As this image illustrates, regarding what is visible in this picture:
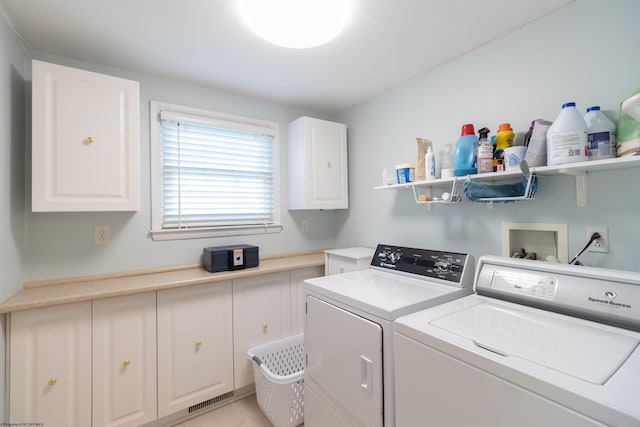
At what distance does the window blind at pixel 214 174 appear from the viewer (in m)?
2.20

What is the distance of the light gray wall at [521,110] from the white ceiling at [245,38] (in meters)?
0.11

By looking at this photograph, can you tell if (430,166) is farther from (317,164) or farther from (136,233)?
(136,233)

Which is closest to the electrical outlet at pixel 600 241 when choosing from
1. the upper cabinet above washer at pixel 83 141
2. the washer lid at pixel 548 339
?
the washer lid at pixel 548 339

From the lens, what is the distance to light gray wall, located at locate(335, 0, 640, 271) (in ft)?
4.17

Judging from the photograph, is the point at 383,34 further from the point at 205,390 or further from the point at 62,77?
the point at 205,390

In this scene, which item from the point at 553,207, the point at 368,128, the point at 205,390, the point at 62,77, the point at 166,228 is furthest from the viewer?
the point at 368,128

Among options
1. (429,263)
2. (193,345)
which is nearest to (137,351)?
(193,345)

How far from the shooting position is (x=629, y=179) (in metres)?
1.25

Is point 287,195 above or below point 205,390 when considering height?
above

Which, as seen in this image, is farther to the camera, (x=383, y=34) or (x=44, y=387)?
(x=383, y=34)

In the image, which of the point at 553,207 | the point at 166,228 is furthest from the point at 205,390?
the point at 553,207

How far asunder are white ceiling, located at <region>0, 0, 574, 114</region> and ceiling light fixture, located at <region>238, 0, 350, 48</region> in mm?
102

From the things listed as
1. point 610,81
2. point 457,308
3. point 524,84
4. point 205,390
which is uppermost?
point 524,84

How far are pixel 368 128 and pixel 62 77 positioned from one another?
2.15m
